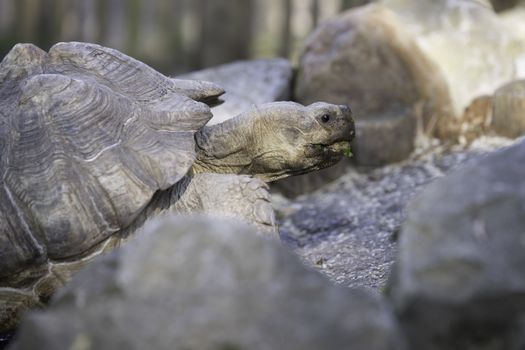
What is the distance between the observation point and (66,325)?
1.61 meters

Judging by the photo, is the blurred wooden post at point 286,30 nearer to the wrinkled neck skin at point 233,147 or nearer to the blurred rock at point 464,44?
the blurred rock at point 464,44

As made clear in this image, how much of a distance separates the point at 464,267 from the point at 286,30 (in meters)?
6.06

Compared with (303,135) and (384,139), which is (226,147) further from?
(384,139)

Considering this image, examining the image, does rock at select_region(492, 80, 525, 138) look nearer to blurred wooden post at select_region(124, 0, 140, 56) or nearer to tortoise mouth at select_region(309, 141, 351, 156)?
tortoise mouth at select_region(309, 141, 351, 156)

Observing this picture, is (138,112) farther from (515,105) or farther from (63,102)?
(515,105)

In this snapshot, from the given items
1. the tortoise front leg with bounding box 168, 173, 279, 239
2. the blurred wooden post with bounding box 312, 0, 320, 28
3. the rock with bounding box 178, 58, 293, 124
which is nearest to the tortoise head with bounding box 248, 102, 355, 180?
the tortoise front leg with bounding box 168, 173, 279, 239

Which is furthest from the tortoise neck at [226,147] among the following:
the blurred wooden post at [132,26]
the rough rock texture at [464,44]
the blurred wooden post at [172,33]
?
the blurred wooden post at [132,26]

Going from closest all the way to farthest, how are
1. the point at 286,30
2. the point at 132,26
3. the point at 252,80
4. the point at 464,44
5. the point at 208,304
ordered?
the point at 208,304 < the point at 464,44 < the point at 252,80 < the point at 286,30 < the point at 132,26

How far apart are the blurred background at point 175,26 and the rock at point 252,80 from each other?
1.71 meters

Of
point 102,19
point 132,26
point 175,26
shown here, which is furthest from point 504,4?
point 102,19

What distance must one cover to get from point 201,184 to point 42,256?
611 millimetres

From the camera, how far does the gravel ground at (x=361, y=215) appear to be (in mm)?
3197

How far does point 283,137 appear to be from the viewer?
313 cm

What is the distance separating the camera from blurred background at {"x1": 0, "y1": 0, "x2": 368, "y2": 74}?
Answer: 24.6 ft
